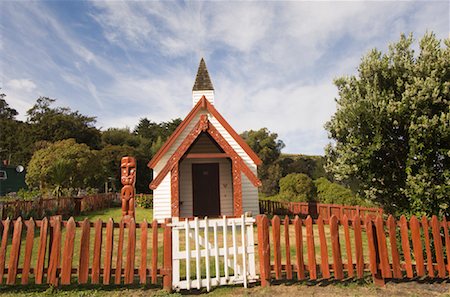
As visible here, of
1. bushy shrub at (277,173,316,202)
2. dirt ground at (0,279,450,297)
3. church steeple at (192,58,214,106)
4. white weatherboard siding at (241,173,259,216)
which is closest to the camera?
dirt ground at (0,279,450,297)

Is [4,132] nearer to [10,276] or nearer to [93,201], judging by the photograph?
[93,201]

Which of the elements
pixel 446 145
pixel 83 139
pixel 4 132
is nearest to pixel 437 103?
pixel 446 145

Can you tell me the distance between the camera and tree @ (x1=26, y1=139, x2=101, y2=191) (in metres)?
21.2

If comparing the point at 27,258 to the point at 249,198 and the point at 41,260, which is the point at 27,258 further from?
the point at 249,198

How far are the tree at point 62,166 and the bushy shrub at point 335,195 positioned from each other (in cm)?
1824

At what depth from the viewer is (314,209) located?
14805 millimetres

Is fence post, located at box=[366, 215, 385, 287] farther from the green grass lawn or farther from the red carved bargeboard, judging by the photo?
the green grass lawn

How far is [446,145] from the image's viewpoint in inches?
246

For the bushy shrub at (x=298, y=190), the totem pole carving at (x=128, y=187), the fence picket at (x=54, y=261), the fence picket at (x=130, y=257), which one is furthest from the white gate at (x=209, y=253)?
the bushy shrub at (x=298, y=190)

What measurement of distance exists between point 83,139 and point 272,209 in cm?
4174

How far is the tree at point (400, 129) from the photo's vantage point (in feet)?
20.2

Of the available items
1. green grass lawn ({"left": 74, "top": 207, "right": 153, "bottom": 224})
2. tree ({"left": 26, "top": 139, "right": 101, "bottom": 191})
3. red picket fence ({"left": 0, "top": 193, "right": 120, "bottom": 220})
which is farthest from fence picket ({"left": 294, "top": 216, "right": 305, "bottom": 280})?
tree ({"left": 26, "top": 139, "right": 101, "bottom": 191})

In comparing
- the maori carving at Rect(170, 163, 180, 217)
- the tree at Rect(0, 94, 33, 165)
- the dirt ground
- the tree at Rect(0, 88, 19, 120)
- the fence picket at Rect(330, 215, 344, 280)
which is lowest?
the dirt ground

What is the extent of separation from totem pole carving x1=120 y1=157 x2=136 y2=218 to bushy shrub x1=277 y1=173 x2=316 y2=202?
11696 mm
